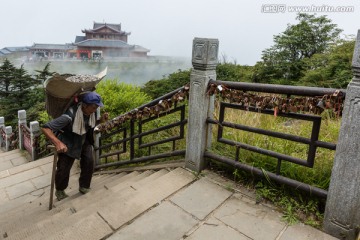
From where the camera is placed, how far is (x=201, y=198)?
2.84 m

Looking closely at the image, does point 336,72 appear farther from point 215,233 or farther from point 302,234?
point 215,233

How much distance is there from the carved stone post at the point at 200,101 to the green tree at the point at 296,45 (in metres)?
12.3

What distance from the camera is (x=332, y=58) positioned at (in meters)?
10.5

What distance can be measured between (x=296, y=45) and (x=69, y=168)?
1491cm

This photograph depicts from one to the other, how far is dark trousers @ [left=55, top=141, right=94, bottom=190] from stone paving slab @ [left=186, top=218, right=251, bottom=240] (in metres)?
1.97

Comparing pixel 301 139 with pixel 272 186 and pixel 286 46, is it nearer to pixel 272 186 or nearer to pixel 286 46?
pixel 272 186

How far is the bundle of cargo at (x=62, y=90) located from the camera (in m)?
3.20

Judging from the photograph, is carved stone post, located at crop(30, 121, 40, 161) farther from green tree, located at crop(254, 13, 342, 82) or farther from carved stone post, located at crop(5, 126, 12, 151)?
green tree, located at crop(254, 13, 342, 82)

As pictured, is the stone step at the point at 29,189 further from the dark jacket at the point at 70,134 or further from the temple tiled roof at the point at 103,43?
the temple tiled roof at the point at 103,43

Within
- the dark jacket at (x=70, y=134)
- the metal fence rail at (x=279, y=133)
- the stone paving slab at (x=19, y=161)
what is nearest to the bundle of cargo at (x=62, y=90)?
the dark jacket at (x=70, y=134)

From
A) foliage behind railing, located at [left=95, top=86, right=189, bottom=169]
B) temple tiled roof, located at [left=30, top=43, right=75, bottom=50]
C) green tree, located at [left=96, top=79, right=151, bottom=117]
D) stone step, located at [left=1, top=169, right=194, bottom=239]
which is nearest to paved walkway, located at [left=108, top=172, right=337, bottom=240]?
stone step, located at [left=1, top=169, right=194, bottom=239]

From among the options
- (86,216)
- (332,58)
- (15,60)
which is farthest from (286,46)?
(15,60)

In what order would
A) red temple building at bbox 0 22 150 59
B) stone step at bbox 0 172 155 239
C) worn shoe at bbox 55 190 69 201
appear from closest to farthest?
1. stone step at bbox 0 172 155 239
2. worn shoe at bbox 55 190 69 201
3. red temple building at bbox 0 22 150 59

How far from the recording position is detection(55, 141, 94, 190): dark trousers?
11.5 feet
